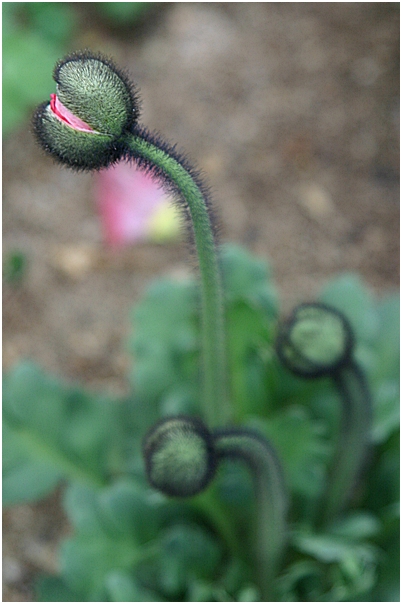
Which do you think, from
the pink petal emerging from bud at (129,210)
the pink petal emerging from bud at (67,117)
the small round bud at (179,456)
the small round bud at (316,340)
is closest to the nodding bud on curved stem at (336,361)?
the small round bud at (316,340)

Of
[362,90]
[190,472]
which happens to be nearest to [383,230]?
[362,90]

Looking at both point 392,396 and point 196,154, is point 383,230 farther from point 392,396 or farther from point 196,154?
point 392,396

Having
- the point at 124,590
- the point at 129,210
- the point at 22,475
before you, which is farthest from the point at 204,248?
the point at 129,210

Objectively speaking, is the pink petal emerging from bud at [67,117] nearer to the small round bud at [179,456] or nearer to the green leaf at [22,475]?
the small round bud at [179,456]

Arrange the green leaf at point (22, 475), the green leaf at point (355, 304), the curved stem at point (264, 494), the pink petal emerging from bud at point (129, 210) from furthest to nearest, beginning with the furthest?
the pink petal emerging from bud at point (129, 210) < the green leaf at point (355, 304) < the green leaf at point (22, 475) < the curved stem at point (264, 494)

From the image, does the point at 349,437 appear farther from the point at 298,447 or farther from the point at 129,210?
the point at 129,210

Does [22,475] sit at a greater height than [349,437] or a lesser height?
lesser
